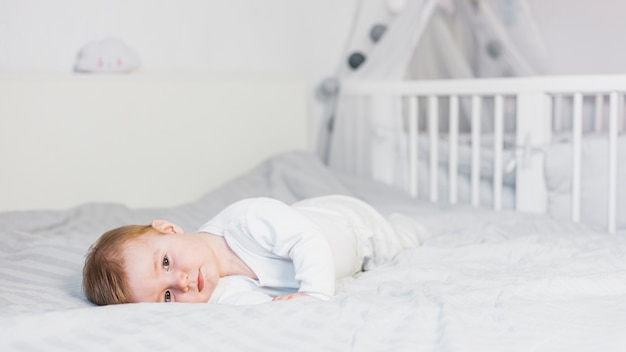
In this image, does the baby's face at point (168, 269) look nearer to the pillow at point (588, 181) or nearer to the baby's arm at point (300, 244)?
the baby's arm at point (300, 244)

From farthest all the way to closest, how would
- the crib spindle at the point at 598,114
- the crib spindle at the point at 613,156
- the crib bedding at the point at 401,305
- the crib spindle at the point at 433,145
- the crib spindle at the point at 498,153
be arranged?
1. the crib spindle at the point at 598,114
2. the crib spindle at the point at 433,145
3. the crib spindle at the point at 498,153
4. the crib spindle at the point at 613,156
5. the crib bedding at the point at 401,305

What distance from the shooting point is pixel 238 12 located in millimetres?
2859

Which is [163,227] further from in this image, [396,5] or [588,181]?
[396,5]

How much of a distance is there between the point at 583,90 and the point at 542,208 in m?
0.35

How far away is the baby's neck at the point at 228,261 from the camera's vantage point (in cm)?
145

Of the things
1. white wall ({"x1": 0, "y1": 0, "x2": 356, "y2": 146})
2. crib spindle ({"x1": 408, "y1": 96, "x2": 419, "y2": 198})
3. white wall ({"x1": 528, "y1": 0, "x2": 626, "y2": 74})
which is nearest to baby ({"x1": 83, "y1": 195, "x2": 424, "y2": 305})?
crib spindle ({"x1": 408, "y1": 96, "x2": 419, "y2": 198})

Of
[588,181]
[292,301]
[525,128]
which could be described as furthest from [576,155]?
[292,301]

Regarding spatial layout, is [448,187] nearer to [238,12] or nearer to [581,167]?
[581,167]

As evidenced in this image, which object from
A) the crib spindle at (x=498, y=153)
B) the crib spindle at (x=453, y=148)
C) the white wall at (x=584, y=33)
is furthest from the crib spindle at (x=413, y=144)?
the white wall at (x=584, y=33)

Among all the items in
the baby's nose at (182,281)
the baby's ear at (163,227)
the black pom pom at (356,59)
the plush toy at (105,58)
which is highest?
the plush toy at (105,58)

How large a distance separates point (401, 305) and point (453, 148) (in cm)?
127

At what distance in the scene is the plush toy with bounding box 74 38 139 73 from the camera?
2369 millimetres

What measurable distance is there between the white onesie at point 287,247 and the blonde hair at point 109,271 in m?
0.16

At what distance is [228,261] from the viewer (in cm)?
146
